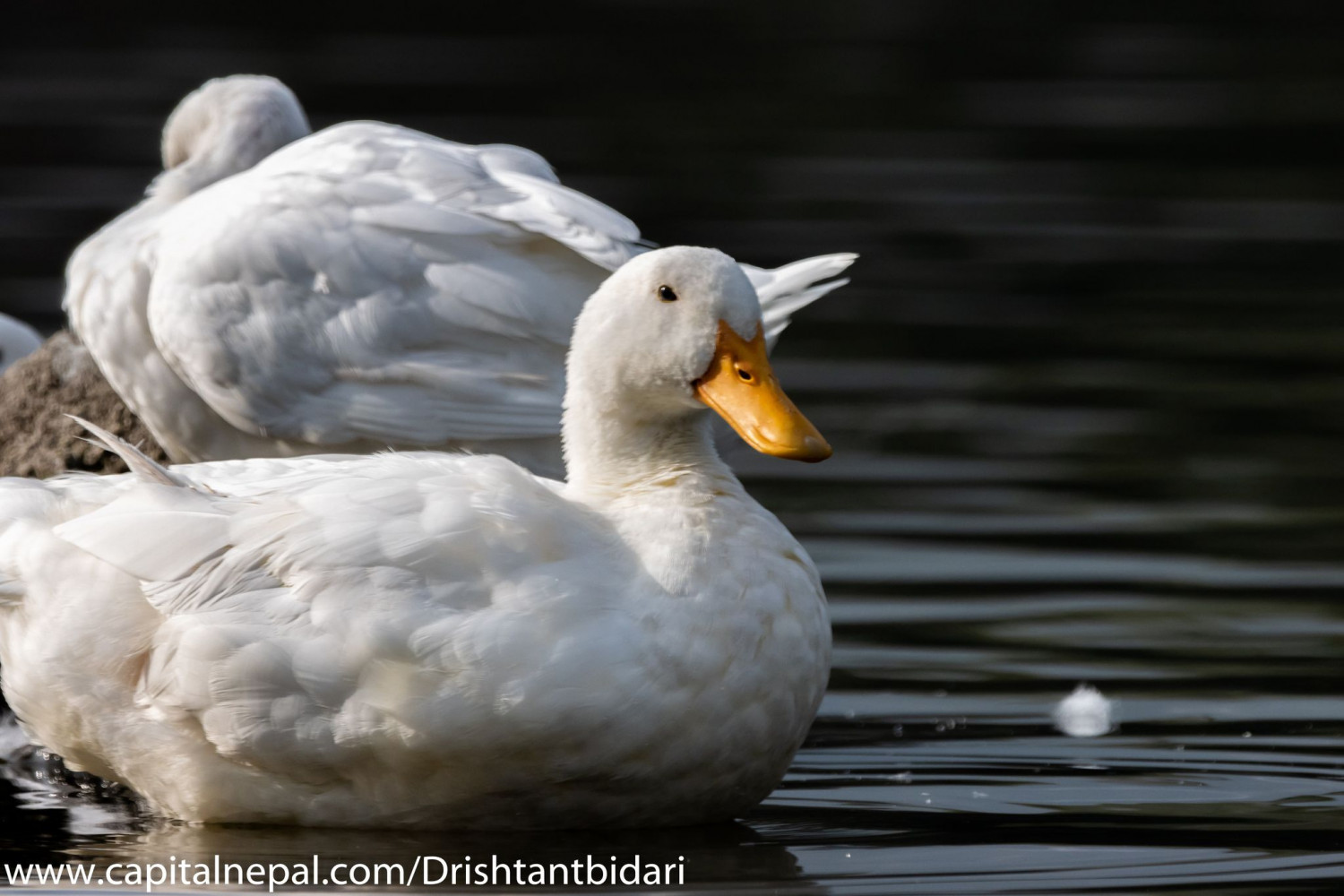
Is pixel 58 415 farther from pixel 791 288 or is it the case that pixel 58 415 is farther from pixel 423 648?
pixel 423 648

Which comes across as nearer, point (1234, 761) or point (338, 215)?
point (1234, 761)

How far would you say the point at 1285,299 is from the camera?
40.9 feet

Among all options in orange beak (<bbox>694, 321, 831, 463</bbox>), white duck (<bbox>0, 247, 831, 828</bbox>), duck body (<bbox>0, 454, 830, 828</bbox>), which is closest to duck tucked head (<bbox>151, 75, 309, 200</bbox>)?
white duck (<bbox>0, 247, 831, 828</bbox>)

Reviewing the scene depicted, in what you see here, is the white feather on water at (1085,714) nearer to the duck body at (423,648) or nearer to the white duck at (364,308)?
the duck body at (423,648)

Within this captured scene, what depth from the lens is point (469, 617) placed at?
527cm

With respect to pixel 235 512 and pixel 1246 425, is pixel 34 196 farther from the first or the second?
pixel 235 512

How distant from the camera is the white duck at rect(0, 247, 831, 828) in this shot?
17.3ft

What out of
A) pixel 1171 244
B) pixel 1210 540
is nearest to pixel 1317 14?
pixel 1171 244

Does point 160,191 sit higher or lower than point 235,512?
higher

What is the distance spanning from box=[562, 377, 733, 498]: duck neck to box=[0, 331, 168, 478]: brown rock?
2.00 meters

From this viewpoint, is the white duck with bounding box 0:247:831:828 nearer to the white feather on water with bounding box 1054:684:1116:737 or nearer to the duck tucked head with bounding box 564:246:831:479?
the duck tucked head with bounding box 564:246:831:479

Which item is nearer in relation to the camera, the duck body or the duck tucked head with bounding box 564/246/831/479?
the duck body

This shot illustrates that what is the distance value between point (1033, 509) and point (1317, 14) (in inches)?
681

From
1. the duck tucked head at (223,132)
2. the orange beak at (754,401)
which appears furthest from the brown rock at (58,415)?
the orange beak at (754,401)
